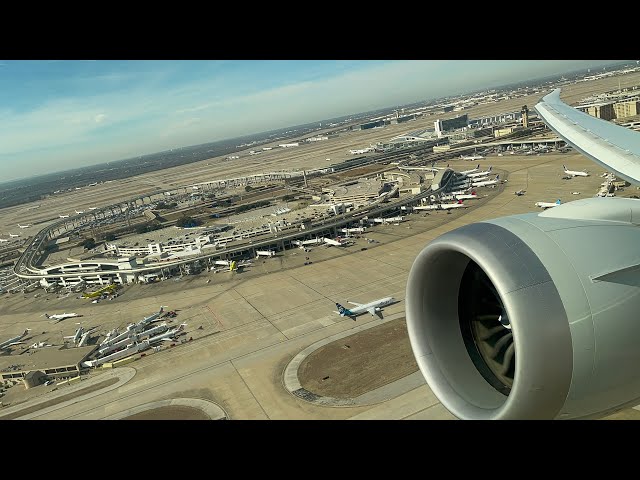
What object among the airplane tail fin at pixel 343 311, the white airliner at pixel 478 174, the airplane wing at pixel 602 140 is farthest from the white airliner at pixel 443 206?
the airplane wing at pixel 602 140

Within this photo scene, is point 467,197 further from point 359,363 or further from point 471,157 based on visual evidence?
point 359,363

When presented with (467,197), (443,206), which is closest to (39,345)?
(443,206)

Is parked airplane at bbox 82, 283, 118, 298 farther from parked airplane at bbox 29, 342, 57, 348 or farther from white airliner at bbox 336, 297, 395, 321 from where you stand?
white airliner at bbox 336, 297, 395, 321

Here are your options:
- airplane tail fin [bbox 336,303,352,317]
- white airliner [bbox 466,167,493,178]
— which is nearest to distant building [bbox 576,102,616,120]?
white airliner [bbox 466,167,493,178]
